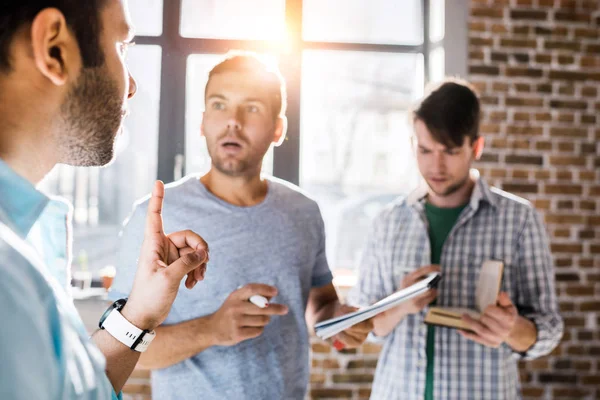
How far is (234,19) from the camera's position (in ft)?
8.17

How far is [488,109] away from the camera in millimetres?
2354

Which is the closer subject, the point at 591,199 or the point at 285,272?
the point at 285,272

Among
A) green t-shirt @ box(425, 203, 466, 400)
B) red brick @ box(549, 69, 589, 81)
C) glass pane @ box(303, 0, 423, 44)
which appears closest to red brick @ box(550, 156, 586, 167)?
red brick @ box(549, 69, 589, 81)

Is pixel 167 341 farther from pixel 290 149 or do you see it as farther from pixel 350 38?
pixel 350 38

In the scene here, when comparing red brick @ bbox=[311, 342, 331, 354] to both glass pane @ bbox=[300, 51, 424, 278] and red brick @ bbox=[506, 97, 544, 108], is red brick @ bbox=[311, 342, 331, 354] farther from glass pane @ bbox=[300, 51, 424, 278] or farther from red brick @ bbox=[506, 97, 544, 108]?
red brick @ bbox=[506, 97, 544, 108]

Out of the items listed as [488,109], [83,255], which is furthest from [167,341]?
[488,109]

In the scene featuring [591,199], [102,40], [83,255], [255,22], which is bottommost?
[83,255]

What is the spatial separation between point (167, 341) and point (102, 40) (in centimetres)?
71

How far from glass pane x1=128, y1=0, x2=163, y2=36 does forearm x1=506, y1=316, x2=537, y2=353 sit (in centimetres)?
208

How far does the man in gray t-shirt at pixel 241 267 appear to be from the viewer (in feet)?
3.84

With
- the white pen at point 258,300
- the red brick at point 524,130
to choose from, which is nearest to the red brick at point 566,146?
the red brick at point 524,130

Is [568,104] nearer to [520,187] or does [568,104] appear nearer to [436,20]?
[520,187]

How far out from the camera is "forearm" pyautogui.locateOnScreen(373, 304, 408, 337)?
151cm

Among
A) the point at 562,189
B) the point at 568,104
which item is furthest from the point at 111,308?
the point at 568,104
